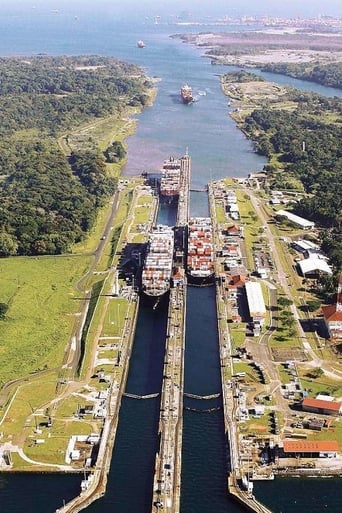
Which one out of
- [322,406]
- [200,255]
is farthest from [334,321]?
[200,255]

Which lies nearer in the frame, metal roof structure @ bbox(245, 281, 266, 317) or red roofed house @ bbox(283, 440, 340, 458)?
red roofed house @ bbox(283, 440, 340, 458)

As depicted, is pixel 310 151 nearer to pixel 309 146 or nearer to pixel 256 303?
pixel 309 146

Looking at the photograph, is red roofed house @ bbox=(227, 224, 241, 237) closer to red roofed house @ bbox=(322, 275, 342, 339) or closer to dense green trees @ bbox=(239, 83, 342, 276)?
dense green trees @ bbox=(239, 83, 342, 276)

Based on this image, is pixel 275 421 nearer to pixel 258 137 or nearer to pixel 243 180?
pixel 243 180

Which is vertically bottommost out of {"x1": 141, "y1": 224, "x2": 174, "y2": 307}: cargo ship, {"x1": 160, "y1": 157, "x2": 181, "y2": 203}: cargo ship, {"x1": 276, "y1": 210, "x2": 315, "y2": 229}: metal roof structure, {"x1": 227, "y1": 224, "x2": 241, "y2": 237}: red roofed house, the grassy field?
the grassy field

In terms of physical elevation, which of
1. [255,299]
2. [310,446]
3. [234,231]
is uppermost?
[234,231]

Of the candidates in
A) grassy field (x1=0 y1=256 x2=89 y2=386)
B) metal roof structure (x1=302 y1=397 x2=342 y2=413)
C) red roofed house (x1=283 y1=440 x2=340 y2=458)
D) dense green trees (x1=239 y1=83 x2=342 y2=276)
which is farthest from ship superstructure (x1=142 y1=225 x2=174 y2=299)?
red roofed house (x1=283 y1=440 x2=340 y2=458)

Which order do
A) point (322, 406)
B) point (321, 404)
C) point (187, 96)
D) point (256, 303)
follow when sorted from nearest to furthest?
point (322, 406) → point (321, 404) → point (256, 303) → point (187, 96)
